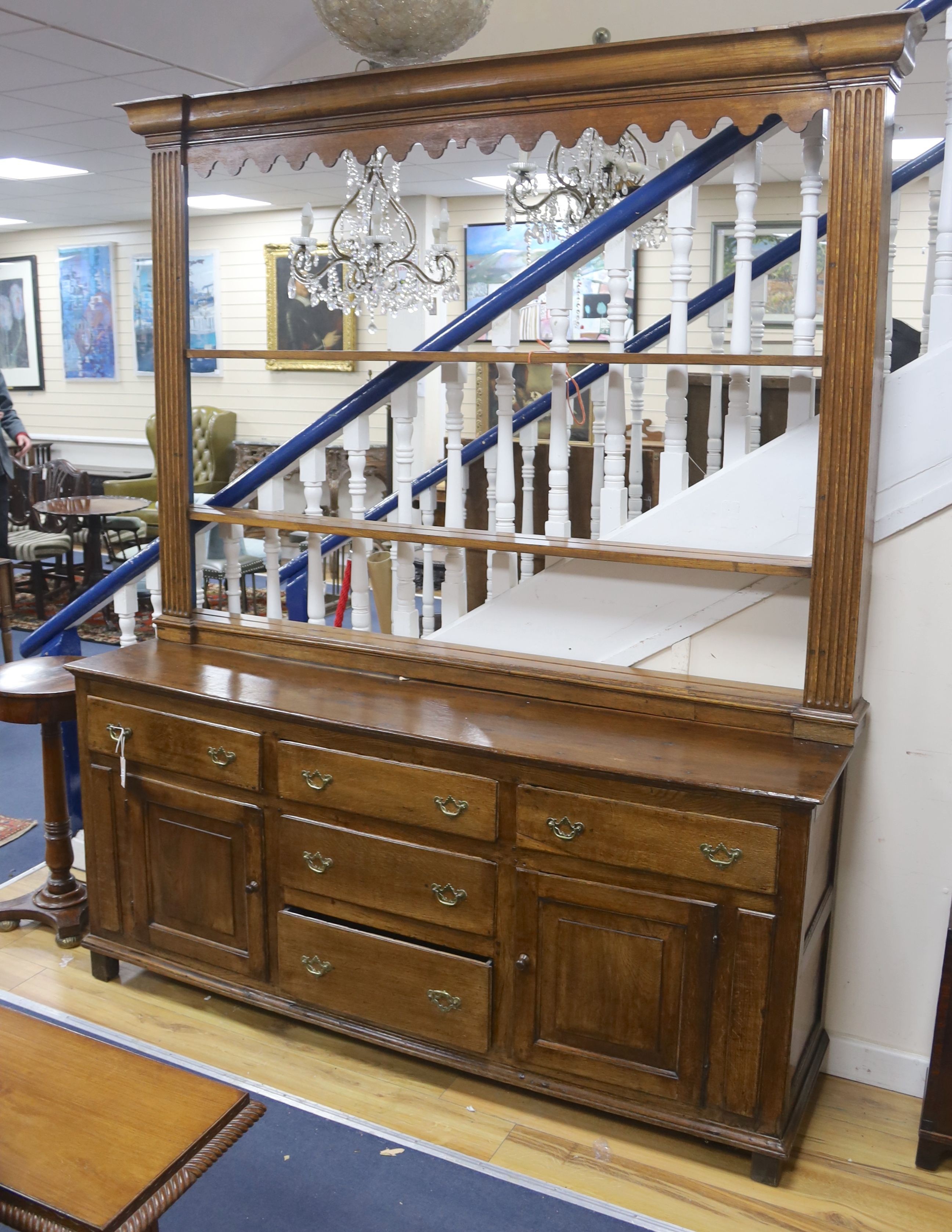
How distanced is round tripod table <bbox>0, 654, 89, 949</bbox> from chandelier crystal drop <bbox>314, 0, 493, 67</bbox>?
1.92m

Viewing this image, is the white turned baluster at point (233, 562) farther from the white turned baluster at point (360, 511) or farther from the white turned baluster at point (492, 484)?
the white turned baluster at point (492, 484)

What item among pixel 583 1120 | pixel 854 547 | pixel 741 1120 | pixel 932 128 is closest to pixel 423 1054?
pixel 583 1120

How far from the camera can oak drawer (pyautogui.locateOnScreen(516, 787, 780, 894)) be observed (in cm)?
218

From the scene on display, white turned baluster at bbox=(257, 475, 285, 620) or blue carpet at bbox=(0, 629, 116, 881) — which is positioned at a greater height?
white turned baluster at bbox=(257, 475, 285, 620)

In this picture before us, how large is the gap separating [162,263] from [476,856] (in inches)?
74.0

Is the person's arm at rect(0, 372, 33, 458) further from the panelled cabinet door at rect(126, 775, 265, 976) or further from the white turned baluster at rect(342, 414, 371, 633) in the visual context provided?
the panelled cabinet door at rect(126, 775, 265, 976)

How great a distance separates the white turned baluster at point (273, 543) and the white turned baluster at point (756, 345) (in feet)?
4.45

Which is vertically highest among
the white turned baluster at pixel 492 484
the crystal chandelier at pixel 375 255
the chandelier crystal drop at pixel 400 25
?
the chandelier crystal drop at pixel 400 25

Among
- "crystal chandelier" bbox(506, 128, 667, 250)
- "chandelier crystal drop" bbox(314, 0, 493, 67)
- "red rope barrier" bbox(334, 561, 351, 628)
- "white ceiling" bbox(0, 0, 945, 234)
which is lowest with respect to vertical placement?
"red rope barrier" bbox(334, 561, 351, 628)

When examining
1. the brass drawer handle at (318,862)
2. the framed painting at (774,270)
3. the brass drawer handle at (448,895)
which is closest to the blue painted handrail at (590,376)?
the brass drawer handle at (318,862)

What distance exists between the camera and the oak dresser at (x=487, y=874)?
2236mm

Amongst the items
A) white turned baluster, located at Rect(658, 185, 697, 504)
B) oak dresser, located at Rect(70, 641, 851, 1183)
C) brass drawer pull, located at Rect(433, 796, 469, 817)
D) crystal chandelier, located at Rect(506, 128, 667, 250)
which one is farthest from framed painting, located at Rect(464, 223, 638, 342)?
brass drawer pull, located at Rect(433, 796, 469, 817)

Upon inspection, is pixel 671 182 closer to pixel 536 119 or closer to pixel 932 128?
pixel 536 119

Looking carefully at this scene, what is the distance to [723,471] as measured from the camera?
8.46 feet
